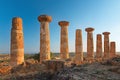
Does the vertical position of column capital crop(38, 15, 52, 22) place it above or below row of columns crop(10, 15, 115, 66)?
above

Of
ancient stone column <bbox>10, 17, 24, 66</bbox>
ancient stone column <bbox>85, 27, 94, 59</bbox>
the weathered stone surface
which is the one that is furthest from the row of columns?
the weathered stone surface

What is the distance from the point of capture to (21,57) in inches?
803

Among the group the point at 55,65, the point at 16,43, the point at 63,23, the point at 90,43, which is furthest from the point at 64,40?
the point at 55,65

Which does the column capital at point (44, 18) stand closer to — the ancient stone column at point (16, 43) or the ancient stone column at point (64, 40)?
the ancient stone column at point (16, 43)

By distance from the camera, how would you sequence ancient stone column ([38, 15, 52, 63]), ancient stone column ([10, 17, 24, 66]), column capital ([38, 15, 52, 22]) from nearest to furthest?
ancient stone column ([10, 17, 24, 66]) → column capital ([38, 15, 52, 22]) → ancient stone column ([38, 15, 52, 63])

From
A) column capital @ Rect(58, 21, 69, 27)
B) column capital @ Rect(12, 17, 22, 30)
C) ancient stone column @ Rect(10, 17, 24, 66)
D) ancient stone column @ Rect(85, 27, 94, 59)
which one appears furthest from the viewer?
ancient stone column @ Rect(85, 27, 94, 59)

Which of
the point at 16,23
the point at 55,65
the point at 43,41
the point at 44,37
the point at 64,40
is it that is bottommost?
the point at 55,65

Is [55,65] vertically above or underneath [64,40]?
underneath

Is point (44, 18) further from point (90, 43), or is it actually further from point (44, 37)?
point (90, 43)

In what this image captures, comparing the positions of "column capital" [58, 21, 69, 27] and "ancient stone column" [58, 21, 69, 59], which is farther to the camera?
"ancient stone column" [58, 21, 69, 59]

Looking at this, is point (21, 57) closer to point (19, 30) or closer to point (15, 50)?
point (15, 50)

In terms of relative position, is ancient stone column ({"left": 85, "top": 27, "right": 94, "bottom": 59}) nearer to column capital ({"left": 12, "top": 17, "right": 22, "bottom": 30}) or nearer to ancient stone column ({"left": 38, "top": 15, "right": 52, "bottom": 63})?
ancient stone column ({"left": 38, "top": 15, "right": 52, "bottom": 63})

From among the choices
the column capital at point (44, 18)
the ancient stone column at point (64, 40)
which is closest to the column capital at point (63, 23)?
the ancient stone column at point (64, 40)

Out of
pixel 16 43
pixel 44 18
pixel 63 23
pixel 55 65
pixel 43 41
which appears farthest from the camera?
pixel 63 23
